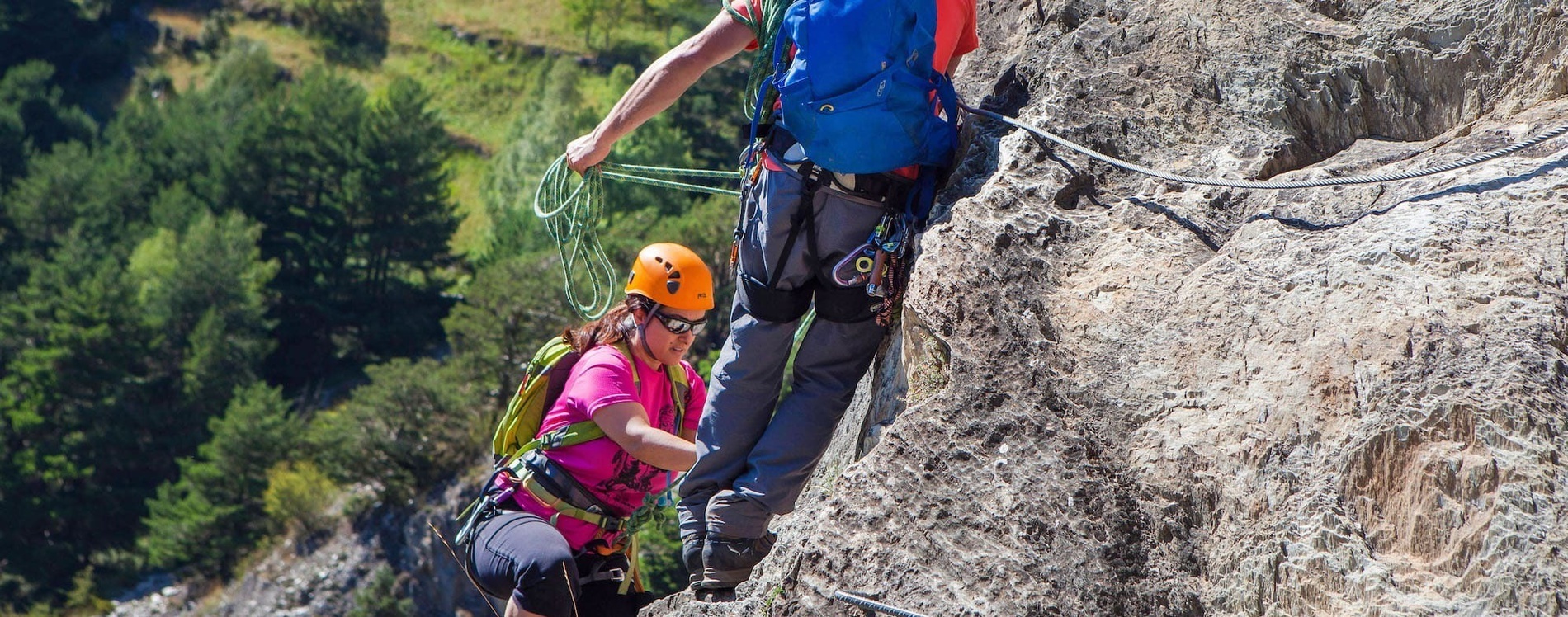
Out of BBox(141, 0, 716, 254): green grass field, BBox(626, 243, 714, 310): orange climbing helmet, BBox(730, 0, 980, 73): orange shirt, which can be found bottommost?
BBox(626, 243, 714, 310): orange climbing helmet

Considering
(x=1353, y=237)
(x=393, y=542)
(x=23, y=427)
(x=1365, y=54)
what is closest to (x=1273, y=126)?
(x=1365, y=54)

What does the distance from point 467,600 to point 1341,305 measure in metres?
29.6

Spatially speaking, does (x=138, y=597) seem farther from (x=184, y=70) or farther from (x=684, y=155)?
(x=184, y=70)

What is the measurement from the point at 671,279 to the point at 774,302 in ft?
3.28

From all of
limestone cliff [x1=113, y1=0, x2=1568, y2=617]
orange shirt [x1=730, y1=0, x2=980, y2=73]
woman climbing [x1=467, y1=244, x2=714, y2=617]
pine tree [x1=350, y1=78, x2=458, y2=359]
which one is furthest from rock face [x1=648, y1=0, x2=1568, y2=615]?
pine tree [x1=350, y1=78, x2=458, y2=359]

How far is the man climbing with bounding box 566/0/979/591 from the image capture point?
147 inches

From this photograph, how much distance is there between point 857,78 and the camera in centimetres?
372

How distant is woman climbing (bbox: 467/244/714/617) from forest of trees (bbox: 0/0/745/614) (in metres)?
25.9

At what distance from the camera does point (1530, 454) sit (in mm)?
2875

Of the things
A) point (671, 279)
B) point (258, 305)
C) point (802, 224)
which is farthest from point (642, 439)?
point (258, 305)

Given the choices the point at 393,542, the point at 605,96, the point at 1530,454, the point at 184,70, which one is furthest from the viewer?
the point at 184,70

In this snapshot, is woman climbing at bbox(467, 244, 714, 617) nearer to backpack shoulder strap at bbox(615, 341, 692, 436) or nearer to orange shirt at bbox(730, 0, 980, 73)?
backpack shoulder strap at bbox(615, 341, 692, 436)

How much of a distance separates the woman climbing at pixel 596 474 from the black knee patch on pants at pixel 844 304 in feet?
3.21

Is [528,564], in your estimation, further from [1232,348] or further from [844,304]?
[1232,348]
